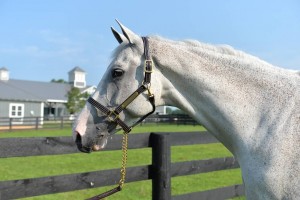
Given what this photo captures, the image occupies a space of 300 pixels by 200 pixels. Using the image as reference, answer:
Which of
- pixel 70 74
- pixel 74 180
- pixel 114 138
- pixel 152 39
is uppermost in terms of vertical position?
pixel 70 74

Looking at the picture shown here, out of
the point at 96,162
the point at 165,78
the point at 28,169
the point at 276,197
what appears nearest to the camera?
the point at 276,197

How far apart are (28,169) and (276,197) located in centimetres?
876

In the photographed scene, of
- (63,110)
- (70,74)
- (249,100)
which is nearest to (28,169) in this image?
(249,100)

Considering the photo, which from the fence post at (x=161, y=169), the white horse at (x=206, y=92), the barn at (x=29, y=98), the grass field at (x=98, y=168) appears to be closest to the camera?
the white horse at (x=206, y=92)

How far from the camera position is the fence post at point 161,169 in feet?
15.5

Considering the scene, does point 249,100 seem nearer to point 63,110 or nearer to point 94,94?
point 94,94

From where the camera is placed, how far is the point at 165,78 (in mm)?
3004

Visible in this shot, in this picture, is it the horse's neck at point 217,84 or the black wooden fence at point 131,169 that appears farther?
the black wooden fence at point 131,169

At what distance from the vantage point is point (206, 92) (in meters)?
2.92

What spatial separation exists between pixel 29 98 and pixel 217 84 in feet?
152

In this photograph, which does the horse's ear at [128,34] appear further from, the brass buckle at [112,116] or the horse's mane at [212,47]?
the brass buckle at [112,116]

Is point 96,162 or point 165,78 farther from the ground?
point 165,78

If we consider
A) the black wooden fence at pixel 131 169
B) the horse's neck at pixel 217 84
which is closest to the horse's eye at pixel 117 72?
the horse's neck at pixel 217 84

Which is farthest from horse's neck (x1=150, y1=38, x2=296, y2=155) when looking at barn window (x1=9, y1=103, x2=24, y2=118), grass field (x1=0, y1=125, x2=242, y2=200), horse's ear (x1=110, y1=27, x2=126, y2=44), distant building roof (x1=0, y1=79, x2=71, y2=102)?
barn window (x1=9, y1=103, x2=24, y2=118)
